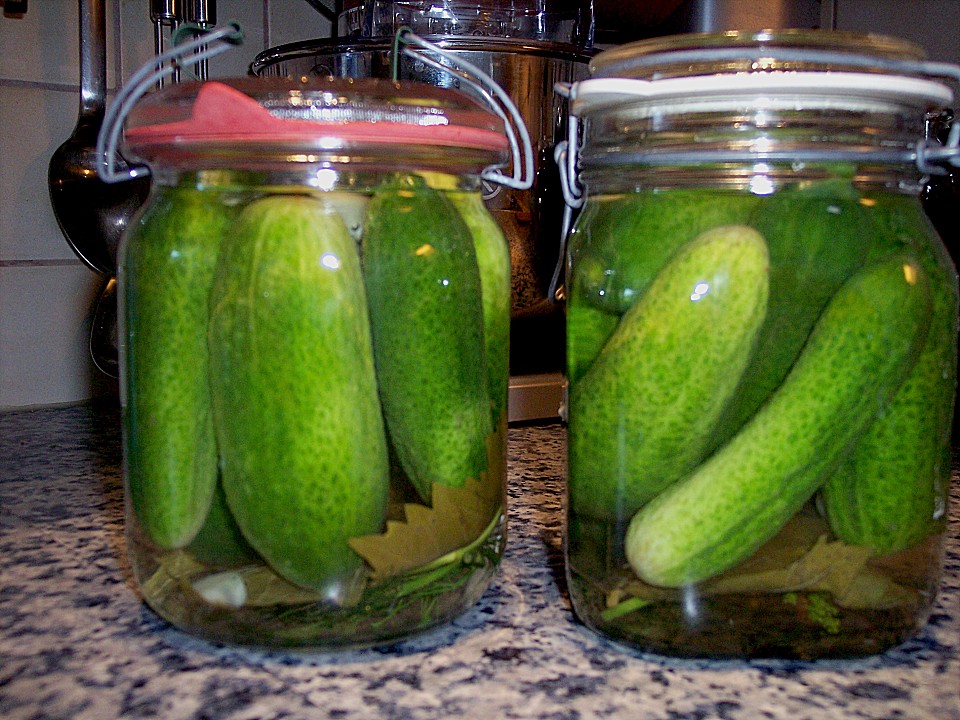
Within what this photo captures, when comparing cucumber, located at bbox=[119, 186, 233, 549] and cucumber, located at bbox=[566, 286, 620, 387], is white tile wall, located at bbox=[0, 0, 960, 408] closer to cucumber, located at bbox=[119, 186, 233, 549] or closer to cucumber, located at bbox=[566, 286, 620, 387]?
cucumber, located at bbox=[119, 186, 233, 549]

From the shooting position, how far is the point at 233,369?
395 millimetres

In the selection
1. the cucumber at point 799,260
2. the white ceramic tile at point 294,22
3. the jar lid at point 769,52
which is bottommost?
the cucumber at point 799,260

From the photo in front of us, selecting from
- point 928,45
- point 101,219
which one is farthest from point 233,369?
point 928,45

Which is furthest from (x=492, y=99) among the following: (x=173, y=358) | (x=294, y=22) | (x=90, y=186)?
(x=294, y=22)

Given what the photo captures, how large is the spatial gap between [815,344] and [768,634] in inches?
4.7

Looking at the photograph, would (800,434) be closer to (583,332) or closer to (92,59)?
(583,332)

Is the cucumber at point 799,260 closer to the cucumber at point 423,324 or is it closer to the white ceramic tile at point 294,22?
the cucumber at point 423,324

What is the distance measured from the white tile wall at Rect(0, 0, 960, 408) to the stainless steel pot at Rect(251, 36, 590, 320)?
33 cm

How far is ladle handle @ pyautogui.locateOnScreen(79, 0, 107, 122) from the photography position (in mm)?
932

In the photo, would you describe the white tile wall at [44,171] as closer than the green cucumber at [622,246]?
No

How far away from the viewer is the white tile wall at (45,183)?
0.98 metres

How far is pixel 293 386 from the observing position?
39cm

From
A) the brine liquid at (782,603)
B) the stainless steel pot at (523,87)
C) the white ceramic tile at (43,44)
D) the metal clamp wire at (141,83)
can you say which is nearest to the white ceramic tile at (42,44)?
the white ceramic tile at (43,44)

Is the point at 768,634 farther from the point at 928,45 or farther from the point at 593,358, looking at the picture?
the point at 928,45
